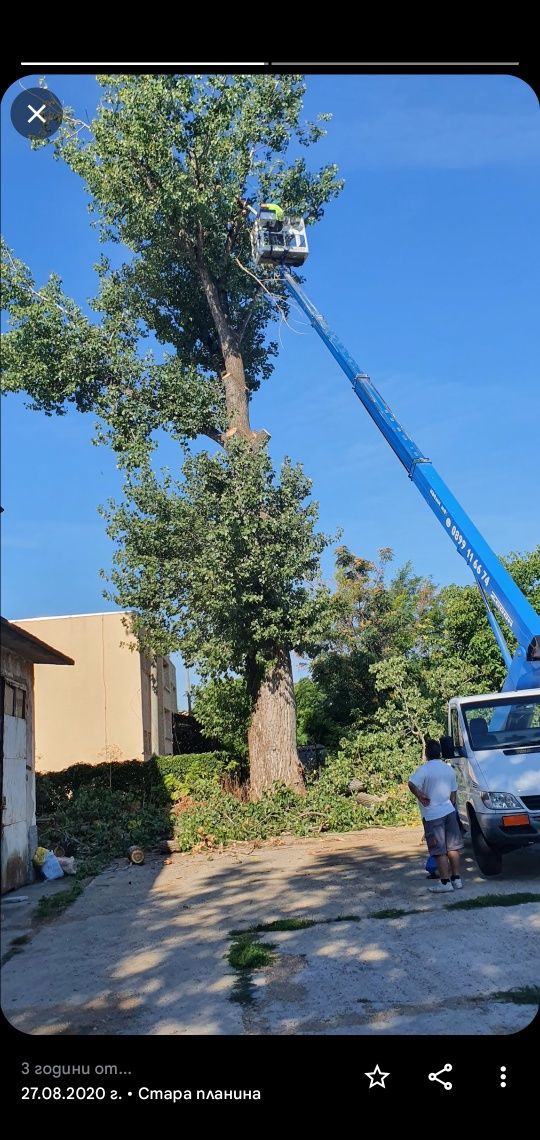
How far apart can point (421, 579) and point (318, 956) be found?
17.4 meters

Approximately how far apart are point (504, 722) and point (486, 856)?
122 cm

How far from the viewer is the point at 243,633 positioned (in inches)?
500

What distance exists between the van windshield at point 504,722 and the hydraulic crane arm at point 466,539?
2.14 ft

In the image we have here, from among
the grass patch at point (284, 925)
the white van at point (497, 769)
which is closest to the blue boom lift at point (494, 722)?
the white van at point (497, 769)

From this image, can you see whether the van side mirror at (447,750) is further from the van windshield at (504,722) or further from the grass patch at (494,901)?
the grass patch at (494,901)

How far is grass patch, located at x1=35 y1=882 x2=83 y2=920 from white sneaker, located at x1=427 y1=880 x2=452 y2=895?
9.53ft

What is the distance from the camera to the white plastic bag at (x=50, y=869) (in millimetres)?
6098

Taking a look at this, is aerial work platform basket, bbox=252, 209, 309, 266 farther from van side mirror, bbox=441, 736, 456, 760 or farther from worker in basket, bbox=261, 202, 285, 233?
van side mirror, bbox=441, 736, 456, 760

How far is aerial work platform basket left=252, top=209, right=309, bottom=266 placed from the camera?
12430 millimetres

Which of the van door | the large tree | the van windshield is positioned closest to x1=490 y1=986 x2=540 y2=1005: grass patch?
the van windshield

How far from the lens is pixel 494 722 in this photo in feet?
24.1
